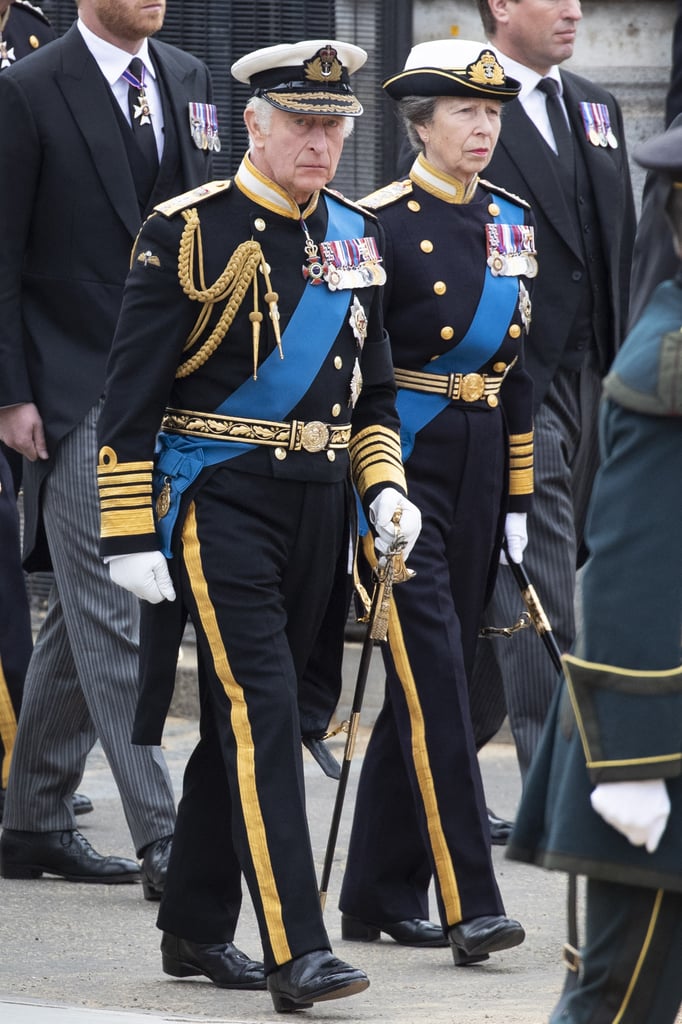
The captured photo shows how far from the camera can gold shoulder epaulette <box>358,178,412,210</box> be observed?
506cm

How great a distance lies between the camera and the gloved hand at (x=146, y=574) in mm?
4359

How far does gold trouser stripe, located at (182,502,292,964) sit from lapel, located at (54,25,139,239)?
1374 millimetres

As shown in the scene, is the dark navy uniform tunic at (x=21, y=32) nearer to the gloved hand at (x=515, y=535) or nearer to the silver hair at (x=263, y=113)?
the silver hair at (x=263, y=113)

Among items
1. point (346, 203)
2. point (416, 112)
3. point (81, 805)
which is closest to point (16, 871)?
point (81, 805)

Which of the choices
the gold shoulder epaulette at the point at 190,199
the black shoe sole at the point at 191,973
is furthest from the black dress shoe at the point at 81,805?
the gold shoulder epaulette at the point at 190,199

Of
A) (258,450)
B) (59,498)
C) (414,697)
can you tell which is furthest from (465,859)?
(59,498)

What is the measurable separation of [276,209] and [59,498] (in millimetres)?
1265

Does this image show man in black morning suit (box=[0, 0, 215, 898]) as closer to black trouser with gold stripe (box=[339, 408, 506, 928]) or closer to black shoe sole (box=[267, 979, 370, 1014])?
black trouser with gold stripe (box=[339, 408, 506, 928])

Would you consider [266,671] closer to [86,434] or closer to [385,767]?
[385,767]

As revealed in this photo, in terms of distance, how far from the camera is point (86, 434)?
546cm

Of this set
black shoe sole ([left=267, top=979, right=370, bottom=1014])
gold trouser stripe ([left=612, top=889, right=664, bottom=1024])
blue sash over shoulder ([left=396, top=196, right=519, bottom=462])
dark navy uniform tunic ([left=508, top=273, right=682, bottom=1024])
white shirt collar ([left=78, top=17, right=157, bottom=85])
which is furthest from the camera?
white shirt collar ([left=78, top=17, right=157, bottom=85])

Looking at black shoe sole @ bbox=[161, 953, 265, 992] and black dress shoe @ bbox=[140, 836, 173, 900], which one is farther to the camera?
black dress shoe @ bbox=[140, 836, 173, 900]

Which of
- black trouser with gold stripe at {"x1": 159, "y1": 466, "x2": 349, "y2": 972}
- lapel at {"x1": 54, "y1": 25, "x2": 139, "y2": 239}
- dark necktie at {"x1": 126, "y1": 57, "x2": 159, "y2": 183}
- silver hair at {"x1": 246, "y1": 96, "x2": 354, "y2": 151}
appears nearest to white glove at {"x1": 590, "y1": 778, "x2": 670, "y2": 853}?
black trouser with gold stripe at {"x1": 159, "y1": 466, "x2": 349, "y2": 972}

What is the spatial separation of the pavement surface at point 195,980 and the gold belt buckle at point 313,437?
112 cm
